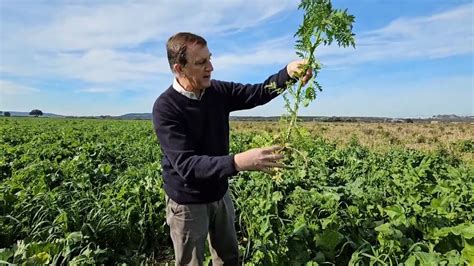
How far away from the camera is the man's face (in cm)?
270

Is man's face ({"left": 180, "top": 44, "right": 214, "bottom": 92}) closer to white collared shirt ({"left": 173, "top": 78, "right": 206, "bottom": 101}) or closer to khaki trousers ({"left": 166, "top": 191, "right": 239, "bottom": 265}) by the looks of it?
white collared shirt ({"left": 173, "top": 78, "right": 206, "bottom": 101})

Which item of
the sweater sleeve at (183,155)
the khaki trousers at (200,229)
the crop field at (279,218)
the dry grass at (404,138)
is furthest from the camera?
the dry grass at (404,138)

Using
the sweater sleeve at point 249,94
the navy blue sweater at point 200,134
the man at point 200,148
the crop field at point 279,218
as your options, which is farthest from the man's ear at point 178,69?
the crop field at point 279,218

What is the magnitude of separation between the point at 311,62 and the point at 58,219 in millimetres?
3169

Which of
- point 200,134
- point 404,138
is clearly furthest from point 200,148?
point 404,138

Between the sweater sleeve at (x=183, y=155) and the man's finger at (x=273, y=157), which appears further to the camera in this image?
the sweater sleeve at (x=183, y=155)

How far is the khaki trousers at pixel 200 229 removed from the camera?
2980 millimetres

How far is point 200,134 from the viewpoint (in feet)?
9.44

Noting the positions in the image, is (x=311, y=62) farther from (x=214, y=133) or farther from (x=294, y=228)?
(x=294, y=228)

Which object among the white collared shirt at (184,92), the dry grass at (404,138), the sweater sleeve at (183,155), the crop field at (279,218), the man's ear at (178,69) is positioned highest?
Answer: the man's ear at (178,69)

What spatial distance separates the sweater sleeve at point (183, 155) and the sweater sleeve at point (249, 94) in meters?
0.59

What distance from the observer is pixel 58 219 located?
440cm

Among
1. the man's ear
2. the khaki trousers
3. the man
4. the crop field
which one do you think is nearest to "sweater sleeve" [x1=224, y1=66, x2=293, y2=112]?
the man

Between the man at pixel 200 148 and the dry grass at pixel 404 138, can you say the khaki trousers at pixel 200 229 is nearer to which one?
the man at pixel 200 148
